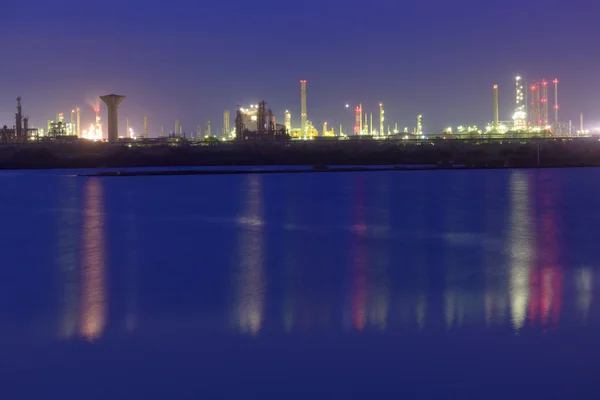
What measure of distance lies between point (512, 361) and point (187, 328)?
3256 millimetres

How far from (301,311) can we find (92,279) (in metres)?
3.63

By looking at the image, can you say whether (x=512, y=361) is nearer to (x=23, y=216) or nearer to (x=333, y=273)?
(x=333, y=273)

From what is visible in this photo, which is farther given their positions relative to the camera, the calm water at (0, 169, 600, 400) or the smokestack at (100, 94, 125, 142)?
the smokestack at (100, 94, 125, 142)

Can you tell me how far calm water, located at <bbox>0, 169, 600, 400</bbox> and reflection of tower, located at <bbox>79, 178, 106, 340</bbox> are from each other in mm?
37

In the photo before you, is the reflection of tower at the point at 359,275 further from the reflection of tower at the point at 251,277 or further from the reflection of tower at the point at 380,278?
the reflection of tower at the point at 251,277

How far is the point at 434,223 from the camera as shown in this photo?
57.9 ft

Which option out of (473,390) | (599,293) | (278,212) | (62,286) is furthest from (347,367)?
(278,212)

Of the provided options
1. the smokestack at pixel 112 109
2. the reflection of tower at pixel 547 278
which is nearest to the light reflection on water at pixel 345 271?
the reflection of tower at pixel 547 278

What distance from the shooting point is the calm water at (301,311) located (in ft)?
18.3

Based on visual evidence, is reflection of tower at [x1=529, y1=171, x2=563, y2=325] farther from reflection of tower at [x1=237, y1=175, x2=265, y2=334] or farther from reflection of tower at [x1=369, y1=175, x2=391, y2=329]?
reflection of tower at [x1=237, y1=175, x2=265, y2=334]

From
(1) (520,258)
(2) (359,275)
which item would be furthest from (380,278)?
(1) (520,258)

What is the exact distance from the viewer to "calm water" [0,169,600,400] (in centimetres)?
559

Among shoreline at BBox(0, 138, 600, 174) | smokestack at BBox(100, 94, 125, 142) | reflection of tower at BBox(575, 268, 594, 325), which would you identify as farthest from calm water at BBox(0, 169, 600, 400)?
smokestack at BBox(100, 94, 125, 142)

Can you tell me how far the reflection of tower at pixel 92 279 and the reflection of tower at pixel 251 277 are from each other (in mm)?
1545
